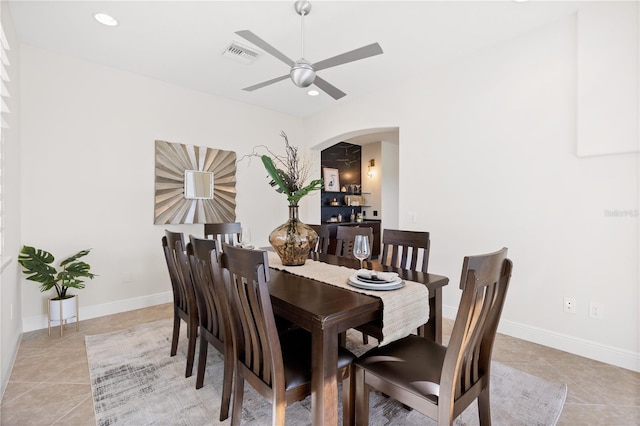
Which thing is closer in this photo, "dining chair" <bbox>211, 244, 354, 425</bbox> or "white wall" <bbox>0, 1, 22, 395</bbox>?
"dining chair" <bbox>211, 244, 354, 425</bbox>

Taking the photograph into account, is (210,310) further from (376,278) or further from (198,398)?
(376,278)

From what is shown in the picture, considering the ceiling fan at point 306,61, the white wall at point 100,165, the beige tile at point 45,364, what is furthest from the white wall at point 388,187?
the beige tile at point 45,364

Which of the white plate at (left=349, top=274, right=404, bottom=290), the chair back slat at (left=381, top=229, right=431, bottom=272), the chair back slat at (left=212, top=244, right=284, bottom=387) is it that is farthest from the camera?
the chair back slat at (left=381, top=229, right=431, bottom=272)

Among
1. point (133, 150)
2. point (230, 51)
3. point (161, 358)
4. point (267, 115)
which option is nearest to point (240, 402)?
point (161, 358)

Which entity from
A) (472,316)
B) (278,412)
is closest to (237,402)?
(278,412)

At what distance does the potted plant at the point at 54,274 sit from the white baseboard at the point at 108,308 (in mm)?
272

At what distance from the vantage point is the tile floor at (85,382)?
175 centimetres

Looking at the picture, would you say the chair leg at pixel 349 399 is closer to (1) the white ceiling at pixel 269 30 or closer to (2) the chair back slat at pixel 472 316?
(2) the chair back slat at pixel 472 316

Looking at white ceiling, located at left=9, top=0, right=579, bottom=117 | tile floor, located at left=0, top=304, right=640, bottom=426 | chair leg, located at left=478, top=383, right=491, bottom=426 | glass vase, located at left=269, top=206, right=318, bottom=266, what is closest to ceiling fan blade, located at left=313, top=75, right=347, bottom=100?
white ceiling, located at left=9, top=0, right=579, bottom=117

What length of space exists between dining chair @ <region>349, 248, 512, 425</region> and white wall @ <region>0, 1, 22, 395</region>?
7.73ft

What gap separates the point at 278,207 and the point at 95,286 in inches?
101

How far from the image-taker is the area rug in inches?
67.2

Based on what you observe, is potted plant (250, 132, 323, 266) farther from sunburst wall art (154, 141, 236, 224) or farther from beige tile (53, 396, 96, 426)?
sunburst wall art (154, 141, 236, 224)

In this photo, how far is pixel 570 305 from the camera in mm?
2568
